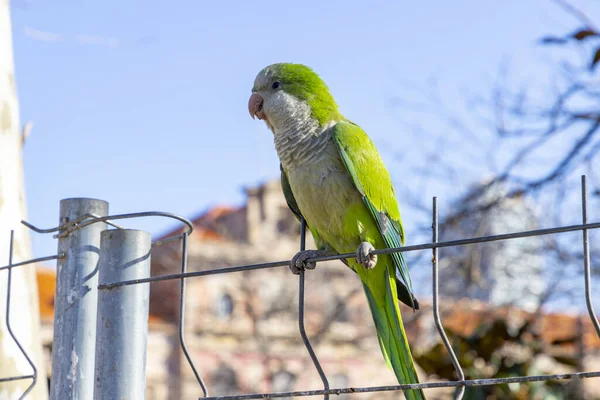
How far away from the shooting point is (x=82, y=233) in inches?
74.9

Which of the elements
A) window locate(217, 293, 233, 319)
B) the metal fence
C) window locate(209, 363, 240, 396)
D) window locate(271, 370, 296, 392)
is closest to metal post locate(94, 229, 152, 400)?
the metal fence

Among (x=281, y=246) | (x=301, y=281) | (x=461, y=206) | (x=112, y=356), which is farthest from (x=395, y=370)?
(x=281, y=246)

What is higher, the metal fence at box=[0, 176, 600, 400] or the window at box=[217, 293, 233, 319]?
the window at box=[217, 293, 233, 319]

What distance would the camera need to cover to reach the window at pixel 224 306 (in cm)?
2452

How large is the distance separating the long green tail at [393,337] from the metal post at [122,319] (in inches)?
25.9

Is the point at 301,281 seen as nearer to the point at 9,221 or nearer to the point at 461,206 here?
the point at 9,221

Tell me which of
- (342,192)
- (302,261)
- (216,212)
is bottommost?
(302,261)

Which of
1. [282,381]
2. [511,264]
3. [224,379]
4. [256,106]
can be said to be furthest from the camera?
[224,379]

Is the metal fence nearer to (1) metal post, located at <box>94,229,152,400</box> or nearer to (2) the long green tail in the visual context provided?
(1) metal post, located at <box>94,229,152,400</box>

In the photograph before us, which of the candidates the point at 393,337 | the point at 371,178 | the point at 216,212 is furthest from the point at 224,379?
the point at 393,337

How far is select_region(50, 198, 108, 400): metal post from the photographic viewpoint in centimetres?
182

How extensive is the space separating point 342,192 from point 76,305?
1122mm

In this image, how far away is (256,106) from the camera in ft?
10.3

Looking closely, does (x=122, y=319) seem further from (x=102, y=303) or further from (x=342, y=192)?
(x=342, y=192)
